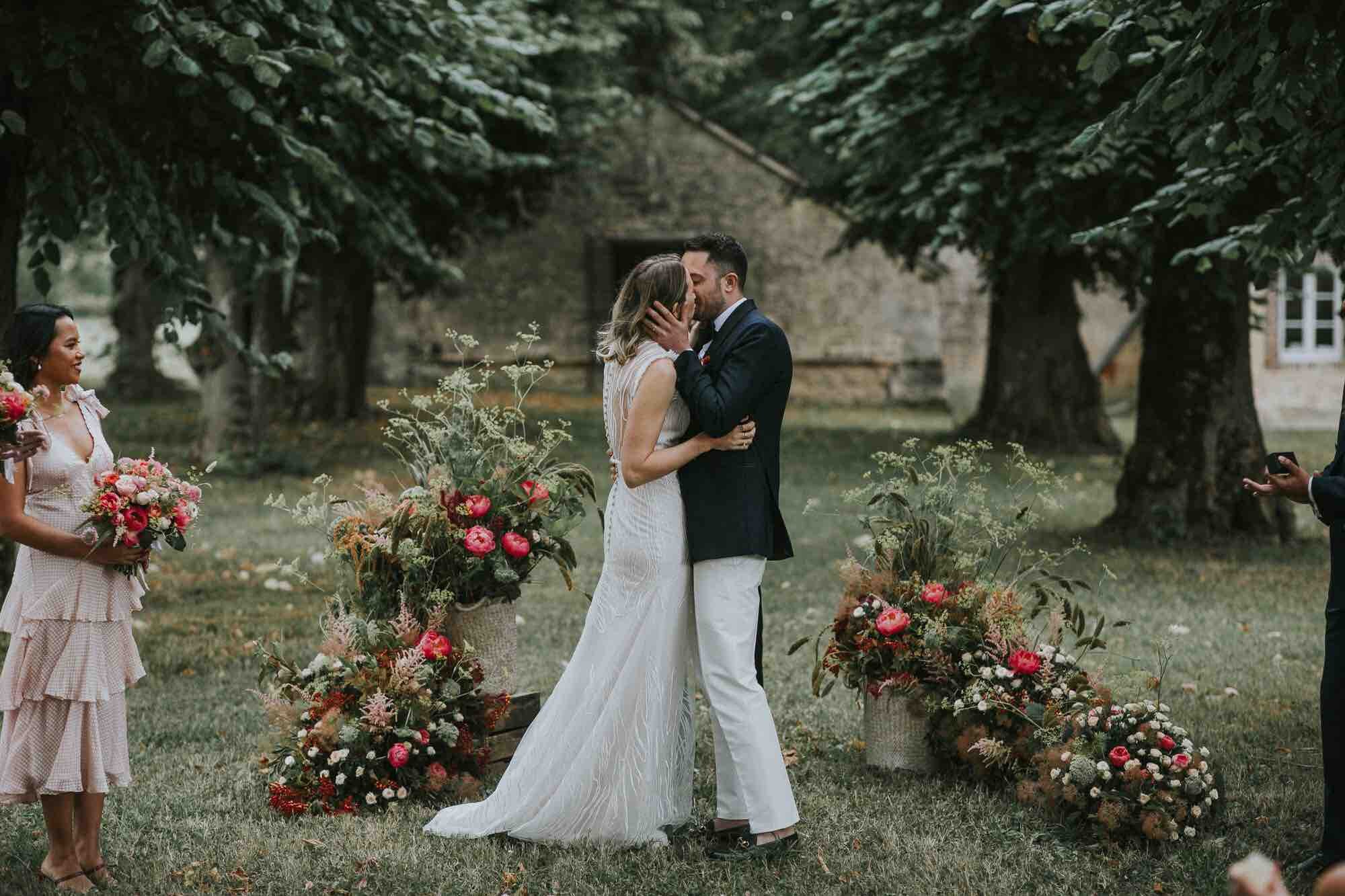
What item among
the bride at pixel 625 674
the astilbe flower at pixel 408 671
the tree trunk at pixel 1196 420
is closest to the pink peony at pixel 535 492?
the bride at pixel 625 674

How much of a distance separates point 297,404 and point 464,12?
15.0 m

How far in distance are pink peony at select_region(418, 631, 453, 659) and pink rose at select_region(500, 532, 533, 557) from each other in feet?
1.43

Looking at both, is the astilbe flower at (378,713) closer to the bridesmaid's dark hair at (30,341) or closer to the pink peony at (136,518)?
the pink peony at (136,518)

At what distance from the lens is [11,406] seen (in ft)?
13.6

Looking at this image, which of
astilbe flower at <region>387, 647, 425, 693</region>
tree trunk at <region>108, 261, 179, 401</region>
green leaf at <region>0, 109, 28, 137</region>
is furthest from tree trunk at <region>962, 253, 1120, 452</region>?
tree trunk at <region>108, 261, 179, 401</region>

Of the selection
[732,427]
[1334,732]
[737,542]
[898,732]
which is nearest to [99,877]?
[737,542]

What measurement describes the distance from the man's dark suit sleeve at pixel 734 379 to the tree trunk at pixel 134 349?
90.1 ft

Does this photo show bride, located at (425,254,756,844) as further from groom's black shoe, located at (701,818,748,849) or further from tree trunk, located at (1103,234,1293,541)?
tree trunk, located at (1103,234,1293,541)

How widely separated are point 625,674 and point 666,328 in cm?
124

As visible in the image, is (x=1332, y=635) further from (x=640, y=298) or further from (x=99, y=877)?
(x=99, y=877)

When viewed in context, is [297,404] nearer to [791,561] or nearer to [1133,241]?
[791,561]

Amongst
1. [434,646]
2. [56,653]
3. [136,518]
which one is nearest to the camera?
[136,518]

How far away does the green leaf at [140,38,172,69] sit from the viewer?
6766 mm

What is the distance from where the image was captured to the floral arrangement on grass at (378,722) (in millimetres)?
5496
